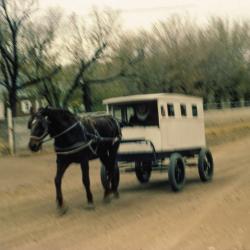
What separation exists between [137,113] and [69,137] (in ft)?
10.4

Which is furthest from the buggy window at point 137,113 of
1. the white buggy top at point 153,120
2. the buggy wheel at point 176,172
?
the buggy wheel at point 176,172

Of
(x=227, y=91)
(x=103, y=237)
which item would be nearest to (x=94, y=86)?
(x=227, y=91)

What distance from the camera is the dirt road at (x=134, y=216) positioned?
9.09 m

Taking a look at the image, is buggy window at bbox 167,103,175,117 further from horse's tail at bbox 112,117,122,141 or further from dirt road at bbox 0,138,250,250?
dirt road at bbox 0,138,250,250

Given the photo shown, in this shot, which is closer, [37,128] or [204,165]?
[37,128]

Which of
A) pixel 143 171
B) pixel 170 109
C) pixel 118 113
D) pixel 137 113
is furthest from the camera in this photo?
pixel 143 171

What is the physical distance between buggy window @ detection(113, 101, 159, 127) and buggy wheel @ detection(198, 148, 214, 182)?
6.40ft

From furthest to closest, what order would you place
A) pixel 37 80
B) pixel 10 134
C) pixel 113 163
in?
pixel 37 80, pixel 10 134, pixel 113 163

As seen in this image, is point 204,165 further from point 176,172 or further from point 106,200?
point 106,200

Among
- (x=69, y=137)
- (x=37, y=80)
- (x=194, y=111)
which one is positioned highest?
(x=37, y=80)

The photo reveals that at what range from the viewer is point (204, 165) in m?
16.2

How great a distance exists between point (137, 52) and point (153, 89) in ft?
10.1

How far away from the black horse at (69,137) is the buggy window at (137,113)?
1.61 meters

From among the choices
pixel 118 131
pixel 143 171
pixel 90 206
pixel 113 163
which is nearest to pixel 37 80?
pixel 143 171
